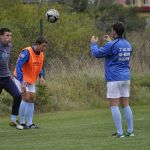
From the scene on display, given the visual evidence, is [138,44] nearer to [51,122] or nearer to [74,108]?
[74,108]

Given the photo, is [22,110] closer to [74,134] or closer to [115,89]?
[74,134]

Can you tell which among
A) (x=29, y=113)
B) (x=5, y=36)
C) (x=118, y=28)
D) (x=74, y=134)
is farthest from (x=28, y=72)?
(x=118, y=28)

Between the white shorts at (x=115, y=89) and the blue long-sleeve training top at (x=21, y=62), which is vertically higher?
the blue long-sleeve training top at (x=21, y=62)

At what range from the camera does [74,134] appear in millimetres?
12484

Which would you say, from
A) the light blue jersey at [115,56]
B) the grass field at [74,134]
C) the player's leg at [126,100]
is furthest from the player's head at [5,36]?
the player's leg at [126,100]

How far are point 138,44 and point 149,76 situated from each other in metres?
2.83

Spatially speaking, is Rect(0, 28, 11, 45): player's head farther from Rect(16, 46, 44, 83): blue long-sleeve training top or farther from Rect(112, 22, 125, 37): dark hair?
Rect(112, 22, 125, 37): dark hair

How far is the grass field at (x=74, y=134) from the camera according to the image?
35.3ft

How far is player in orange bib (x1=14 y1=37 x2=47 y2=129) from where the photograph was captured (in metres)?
13.3

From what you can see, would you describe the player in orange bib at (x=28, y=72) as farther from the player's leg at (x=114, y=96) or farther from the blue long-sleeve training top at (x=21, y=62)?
the player's leg at (x=114, y=96)

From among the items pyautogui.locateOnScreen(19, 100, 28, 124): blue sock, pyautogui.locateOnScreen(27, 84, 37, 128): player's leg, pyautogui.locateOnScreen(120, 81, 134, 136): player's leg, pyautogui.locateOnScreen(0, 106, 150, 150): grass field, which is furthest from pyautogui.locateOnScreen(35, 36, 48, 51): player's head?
pyautogui.locateOnScreen(120, 81, 134, 136): player's leg

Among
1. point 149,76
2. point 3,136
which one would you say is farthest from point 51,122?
point 149,76

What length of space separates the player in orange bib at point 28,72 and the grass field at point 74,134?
429 mm

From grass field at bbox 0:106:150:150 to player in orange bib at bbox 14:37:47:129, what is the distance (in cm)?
43
